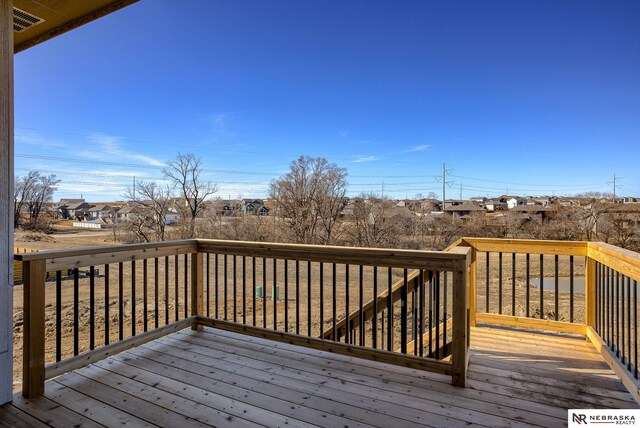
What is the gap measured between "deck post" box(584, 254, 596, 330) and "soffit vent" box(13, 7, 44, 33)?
5.12 metres

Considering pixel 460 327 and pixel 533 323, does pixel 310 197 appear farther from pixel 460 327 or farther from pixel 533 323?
pixel 460 327

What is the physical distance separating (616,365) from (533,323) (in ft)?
3.35

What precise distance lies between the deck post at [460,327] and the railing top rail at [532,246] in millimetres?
1481

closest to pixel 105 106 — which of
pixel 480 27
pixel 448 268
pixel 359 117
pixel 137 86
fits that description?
pixel 137 86

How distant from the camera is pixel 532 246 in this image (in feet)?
11.2

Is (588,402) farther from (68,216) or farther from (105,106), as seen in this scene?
(68,216)

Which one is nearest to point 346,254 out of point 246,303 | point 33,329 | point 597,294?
point 33,329

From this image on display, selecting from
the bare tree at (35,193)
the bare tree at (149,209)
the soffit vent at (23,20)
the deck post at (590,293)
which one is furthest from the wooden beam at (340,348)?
the bare tree at (35,193)

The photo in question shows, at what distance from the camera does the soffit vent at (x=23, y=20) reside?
229 cm

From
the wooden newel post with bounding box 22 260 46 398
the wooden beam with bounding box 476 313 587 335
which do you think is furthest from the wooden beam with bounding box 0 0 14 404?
the wooden beam with bounding box 476 313 587 335

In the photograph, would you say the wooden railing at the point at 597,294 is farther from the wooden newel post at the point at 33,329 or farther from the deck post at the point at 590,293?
the wooden newel post at the point at 33,329

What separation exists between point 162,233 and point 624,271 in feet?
73.5

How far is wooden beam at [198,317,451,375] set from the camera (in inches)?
93.5

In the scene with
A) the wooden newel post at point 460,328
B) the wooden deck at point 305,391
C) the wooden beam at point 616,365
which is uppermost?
the wooden newel post at point 460,328
